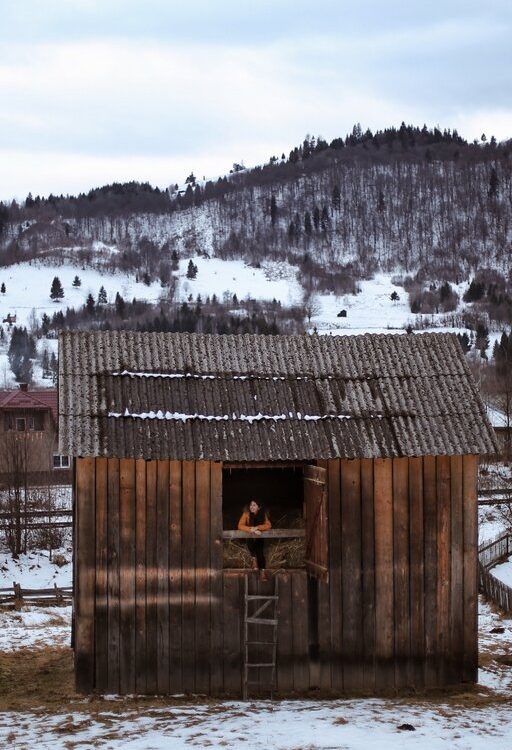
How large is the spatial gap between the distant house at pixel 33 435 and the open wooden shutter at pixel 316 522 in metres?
32.2

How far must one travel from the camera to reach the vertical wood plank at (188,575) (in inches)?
531

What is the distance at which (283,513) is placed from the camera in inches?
663

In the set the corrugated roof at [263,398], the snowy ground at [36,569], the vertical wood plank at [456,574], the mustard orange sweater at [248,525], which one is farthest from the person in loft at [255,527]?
the snowy ground at [36,569]

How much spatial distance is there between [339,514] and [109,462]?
3.41 metres

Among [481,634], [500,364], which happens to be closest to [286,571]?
[481,634]

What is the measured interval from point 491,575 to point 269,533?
1492 cm

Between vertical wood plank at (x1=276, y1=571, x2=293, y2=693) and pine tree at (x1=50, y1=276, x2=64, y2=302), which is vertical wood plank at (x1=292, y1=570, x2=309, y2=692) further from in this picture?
pine tree at (x1=50, y1=276, x2=64, y2=302)

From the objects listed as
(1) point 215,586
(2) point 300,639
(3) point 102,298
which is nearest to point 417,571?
(2) point 300,639

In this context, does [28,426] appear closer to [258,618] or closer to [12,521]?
[12,521]

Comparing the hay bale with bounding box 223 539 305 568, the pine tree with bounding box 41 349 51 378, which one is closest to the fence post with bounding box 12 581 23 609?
the hay bale with bounding box 223 539 305 568

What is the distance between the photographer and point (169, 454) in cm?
1312

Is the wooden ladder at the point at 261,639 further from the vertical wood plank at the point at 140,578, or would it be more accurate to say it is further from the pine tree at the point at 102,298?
the pine tree at the point at 102,298

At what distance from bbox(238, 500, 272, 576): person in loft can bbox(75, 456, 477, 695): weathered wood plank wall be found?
1.62 ft

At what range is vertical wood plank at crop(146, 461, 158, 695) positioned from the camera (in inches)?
527
